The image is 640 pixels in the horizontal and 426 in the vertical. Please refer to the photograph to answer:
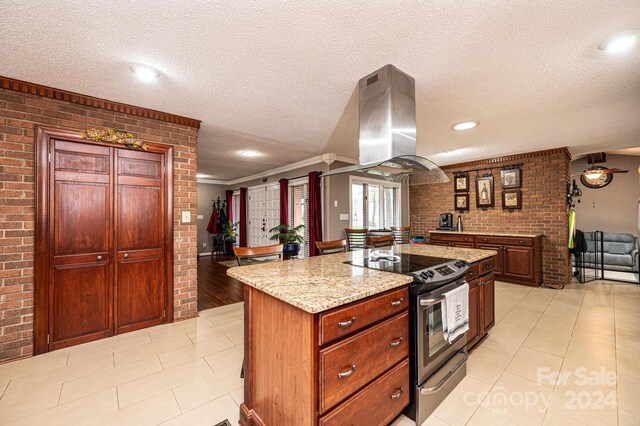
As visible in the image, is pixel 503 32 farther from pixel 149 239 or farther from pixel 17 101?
pixel 17 101

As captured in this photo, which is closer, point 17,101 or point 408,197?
point 17,101

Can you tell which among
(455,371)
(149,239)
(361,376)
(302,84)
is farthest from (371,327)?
(149,239)

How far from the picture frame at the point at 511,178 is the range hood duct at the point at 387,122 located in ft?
12.5

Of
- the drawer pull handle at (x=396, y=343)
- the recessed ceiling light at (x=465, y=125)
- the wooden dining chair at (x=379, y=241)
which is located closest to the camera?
the drawer pull handle at (x=396, y=343)

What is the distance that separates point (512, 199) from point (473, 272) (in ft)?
12.4

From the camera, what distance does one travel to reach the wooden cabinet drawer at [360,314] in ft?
3.89

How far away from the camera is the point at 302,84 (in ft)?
7.79

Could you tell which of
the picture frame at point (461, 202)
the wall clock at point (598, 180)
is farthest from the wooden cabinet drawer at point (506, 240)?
the wall clock at point (598, 180)

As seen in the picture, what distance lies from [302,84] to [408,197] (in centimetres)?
509

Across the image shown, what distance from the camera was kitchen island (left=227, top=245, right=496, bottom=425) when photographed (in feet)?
3.86

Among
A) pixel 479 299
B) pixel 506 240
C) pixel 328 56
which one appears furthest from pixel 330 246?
pixel 506 240

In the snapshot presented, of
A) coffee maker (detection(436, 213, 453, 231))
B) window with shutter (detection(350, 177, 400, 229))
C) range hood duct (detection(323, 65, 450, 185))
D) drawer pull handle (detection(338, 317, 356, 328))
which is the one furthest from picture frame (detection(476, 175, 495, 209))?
drawer pull handle (detection(338, 317, 356, 328))

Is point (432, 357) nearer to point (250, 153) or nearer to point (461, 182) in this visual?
point (250, 153)

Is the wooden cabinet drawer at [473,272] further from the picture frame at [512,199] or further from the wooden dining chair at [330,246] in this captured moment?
the picture frame at [512,199]
